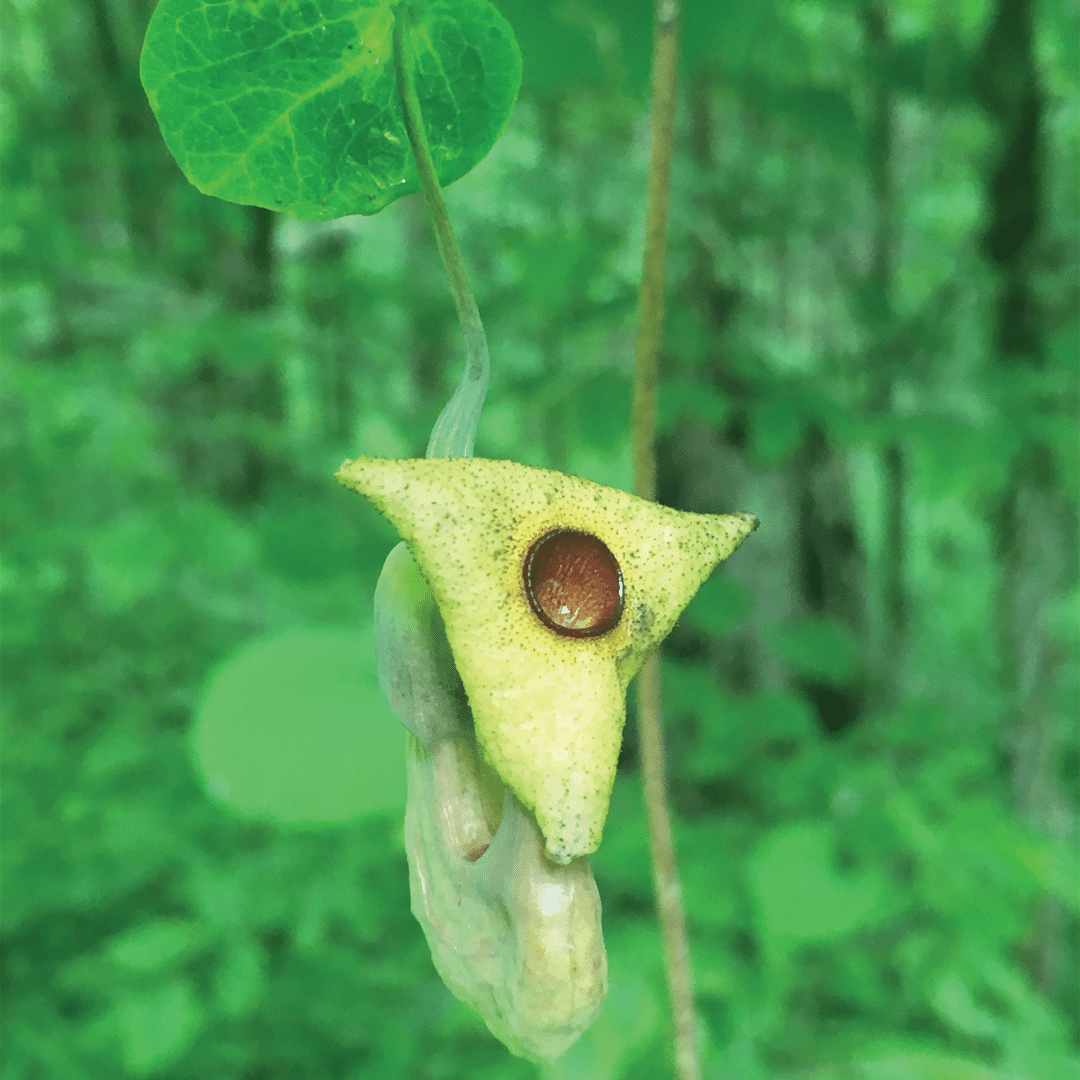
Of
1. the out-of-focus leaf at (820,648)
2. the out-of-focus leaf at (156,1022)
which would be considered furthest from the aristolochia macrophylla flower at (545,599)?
the out-of-focus leaf at (820,648)

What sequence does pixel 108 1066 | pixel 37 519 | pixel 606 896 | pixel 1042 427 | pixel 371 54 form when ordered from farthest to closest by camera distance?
pixel 37 519 < pixel 606 896 < pixel 108 1066 < pixel 1042 427 < pixel 371 54

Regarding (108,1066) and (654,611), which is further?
(108,1066)

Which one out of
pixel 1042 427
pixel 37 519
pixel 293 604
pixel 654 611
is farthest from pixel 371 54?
pixel 37 519

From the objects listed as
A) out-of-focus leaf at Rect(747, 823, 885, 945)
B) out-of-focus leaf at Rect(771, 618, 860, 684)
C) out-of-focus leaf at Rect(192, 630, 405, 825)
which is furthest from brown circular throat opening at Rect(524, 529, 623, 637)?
out-of-focus leaf at Rect(771, 618, 860, 684)

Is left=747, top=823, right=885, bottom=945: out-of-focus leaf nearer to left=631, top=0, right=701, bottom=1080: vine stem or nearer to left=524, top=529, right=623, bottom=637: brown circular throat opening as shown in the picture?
left=631, top=0, right=701, bottom=1080: vine stem

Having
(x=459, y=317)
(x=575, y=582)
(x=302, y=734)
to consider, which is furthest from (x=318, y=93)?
(x=302, y=734)

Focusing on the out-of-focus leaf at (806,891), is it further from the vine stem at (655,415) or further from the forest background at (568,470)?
the vine stem at (655,415)

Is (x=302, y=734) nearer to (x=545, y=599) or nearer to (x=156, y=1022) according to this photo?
(x=156, y=1022)

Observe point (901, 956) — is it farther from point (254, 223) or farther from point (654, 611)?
point (254, 223)
